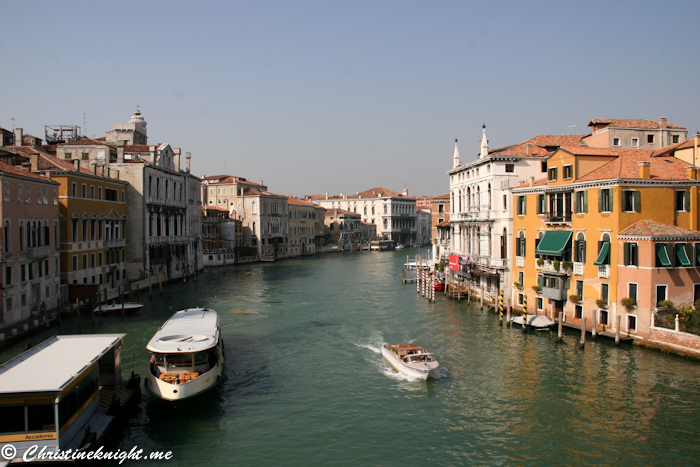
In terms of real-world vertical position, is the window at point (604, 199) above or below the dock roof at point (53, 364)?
above

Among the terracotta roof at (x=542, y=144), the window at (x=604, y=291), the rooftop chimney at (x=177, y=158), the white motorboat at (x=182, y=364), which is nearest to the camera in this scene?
the white motorboat at (x=182, y=364)

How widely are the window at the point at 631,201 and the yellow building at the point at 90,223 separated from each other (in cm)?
2375

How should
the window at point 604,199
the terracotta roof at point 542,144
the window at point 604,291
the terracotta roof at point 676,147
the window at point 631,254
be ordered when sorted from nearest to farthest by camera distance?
the window at point 631,254
the window at point 604,291
the window at point 604,199
the terracotta roof at point 676,147
the terracotta roof at point 542,144

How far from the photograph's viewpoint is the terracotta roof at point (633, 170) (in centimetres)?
1953

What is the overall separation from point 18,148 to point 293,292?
1855 cm

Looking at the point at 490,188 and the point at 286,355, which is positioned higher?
the point at 490,188

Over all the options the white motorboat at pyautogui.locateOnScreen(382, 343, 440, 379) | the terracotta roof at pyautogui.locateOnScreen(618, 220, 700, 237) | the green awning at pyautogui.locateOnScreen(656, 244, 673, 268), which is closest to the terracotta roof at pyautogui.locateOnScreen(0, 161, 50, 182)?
the white motorboat at pyautogui.locateOnScreen(382, 343, 440, 379)

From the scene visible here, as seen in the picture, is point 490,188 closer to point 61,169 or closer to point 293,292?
point 293,292

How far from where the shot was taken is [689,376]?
1545 cm

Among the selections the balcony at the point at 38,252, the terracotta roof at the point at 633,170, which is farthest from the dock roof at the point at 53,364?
the terracotta roof at the point at 633,170

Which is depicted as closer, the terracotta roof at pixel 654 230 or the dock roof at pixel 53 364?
the dock roof at pixel 53 364

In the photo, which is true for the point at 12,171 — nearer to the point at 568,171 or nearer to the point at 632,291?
the point at 568,171

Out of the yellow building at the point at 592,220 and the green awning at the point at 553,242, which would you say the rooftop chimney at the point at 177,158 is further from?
the green awning at the point at 553,242

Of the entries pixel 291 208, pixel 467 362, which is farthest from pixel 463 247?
pixel 291 208
